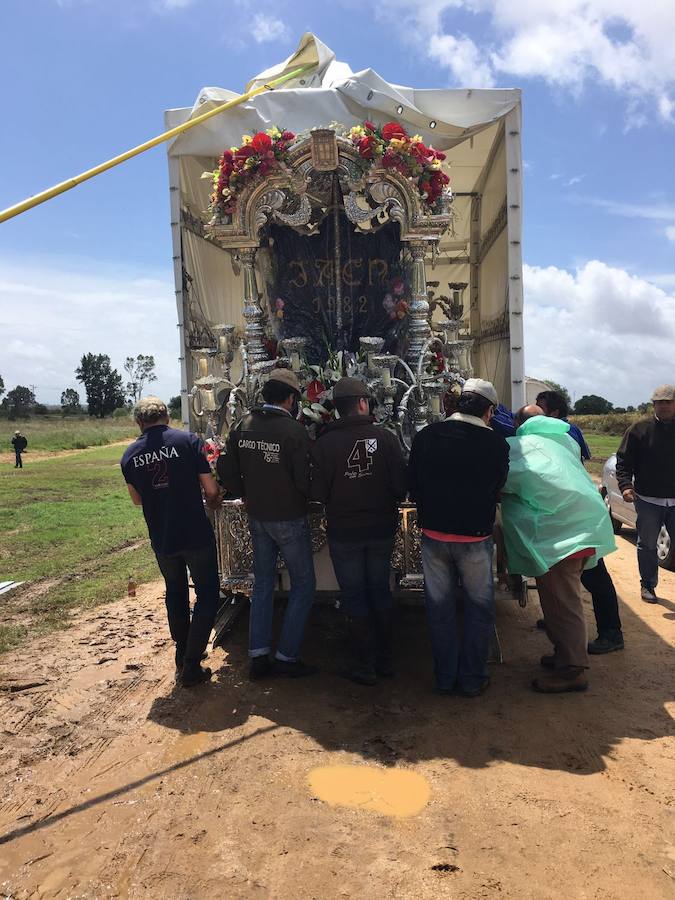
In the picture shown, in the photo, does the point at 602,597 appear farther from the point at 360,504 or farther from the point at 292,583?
the point at 292,583

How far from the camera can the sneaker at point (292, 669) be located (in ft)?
13.5

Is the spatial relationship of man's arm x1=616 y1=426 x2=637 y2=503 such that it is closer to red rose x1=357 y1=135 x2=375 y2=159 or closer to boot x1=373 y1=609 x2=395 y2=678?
boot x1=373 y1=609 x2=395 y2=678

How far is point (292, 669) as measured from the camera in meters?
4.11

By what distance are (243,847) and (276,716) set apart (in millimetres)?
1139

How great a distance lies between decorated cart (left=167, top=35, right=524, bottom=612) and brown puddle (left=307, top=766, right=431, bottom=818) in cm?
145

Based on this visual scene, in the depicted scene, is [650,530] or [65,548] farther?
Answer: [65,548]

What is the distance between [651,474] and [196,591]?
401cm

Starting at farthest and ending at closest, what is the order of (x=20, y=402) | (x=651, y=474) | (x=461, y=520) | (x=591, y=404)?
(x=20, y=402), (x=591, y=404), (x=651, y=474), (x=461, y=520)

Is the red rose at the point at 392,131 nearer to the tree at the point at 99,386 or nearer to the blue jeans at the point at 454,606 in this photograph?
the blue jeans at the point at 454,606

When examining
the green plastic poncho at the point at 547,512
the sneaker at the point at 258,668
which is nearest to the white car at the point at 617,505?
the green plastic poncho at the point at 547,512

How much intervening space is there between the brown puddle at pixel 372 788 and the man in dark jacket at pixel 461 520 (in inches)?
36.5

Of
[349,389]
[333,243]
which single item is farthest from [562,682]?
[333,243]

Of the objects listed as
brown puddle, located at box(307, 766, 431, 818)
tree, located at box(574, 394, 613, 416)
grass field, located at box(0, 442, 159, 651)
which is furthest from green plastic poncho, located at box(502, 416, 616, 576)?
tree, located at box(574, 394, 613, 416)

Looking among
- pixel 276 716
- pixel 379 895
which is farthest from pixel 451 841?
pixel 276 716
